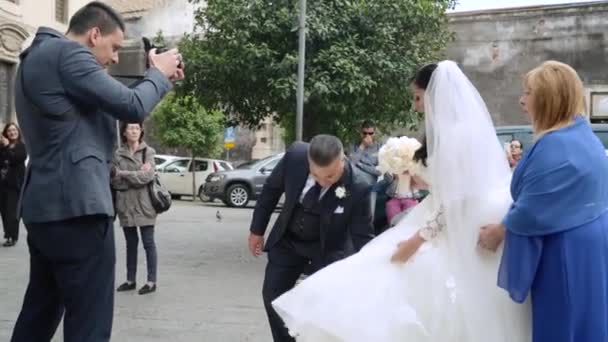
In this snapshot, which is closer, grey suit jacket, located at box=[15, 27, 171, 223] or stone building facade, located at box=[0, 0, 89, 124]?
grey suit jacket, located at box=[15, 27, 171, 223]

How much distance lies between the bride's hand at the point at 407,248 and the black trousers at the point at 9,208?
26.8 ft

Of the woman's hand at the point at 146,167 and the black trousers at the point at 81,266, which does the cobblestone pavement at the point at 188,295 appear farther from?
the black trousers at the point at 81,266

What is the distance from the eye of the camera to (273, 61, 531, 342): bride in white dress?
3.32 metres

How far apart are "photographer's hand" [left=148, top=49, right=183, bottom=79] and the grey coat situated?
425 cm

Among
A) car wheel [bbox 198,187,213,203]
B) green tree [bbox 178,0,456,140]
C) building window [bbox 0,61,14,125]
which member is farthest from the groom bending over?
car wheel [bbox 198,187,213,203]

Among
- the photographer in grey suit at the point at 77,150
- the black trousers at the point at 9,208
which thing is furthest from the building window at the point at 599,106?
the photographer in grey suit at the point at 77,150

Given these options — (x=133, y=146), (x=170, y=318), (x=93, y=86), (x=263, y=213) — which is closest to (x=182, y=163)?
(x=133, y=146)

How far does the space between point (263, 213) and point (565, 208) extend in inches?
82.5

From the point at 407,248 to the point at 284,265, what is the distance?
1.13m

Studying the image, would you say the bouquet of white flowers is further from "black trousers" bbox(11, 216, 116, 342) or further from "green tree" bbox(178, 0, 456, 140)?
"black trousers" bbox(11, 216, 116, 342)

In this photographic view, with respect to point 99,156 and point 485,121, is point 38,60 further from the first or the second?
point 485,121

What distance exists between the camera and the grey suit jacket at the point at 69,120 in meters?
3.00

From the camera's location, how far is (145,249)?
746 centimetres

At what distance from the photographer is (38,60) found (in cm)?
308
